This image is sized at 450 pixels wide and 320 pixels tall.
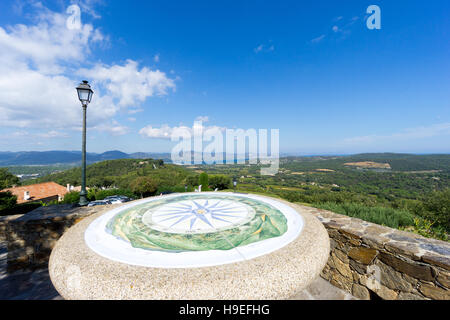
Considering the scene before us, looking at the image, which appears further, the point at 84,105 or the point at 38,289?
the point at 84,105

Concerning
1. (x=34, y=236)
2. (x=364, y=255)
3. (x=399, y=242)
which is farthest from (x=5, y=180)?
(x=399, y=242)

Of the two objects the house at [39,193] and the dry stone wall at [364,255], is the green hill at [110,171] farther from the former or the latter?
the dry stone wall at [364,255]

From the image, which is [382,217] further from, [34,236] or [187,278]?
[34,236]

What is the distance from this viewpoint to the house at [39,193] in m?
21.6

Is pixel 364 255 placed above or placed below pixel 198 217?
below

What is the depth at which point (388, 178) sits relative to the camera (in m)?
54.5

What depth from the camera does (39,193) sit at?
77.7 feet

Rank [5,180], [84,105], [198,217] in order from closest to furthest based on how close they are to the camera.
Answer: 1. [198,217]
2. [84,105]
3. [5,180]

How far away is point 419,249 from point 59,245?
4.69 metres

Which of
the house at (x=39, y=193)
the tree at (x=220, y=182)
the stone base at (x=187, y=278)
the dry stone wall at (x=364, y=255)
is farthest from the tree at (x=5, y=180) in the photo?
the stone base at (x=187, y=278)

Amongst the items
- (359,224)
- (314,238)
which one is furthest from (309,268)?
(359,224)

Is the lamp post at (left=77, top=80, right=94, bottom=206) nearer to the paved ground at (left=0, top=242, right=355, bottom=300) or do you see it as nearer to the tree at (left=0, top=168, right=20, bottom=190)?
the paved ground at (left=0, top=242, right=355, bottom=300)

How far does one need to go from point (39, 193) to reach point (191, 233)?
3345 centimetres
